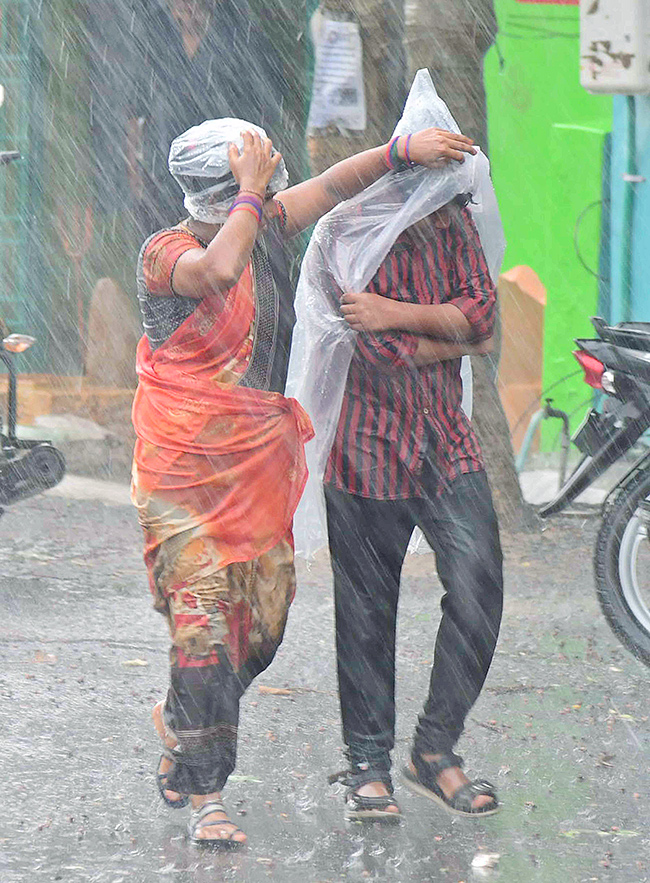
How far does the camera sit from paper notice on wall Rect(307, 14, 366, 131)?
789cm

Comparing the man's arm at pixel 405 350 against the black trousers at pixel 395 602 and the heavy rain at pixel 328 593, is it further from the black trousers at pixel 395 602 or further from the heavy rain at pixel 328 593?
the black trousers at pixel 395 602

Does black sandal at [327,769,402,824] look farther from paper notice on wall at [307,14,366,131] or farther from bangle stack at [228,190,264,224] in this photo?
paper notice on wall at [307,14,366,131]

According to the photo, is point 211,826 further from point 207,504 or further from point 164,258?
point 164,258

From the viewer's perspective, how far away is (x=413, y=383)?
3.96m

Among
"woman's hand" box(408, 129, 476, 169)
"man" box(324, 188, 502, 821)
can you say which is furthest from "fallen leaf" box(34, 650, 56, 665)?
"woman's hand" box(408, 129, 476, 169)

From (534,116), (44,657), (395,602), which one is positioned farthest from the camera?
(534,116)

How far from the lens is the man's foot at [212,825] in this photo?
12.4 ft

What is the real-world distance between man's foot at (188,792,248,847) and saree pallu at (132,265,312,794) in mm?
38

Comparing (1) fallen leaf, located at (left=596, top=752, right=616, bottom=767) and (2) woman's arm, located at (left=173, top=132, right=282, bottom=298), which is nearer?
(2) woman's arm, located at (left=173, top=132, right=282, bottom=298)

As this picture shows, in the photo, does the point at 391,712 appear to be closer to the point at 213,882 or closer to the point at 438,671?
the point at 438,671

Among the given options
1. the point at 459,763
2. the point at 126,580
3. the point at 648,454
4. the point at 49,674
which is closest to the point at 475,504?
the point at 459,763

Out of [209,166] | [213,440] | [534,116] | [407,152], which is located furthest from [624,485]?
[534,116]

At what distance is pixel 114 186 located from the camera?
1118 centimetres

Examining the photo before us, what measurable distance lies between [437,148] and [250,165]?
0.48 m
